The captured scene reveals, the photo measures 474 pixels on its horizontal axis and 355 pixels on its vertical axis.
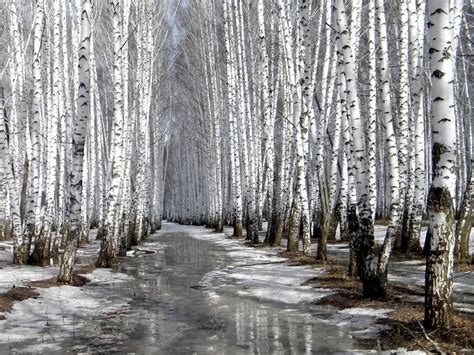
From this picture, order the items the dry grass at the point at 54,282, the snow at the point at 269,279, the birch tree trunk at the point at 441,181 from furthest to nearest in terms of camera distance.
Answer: the dry grass at the point at 54,282 → the snow at the point at 269,279 → the birch tree trunk at the point at 441,181

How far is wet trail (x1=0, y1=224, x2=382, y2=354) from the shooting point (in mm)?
5363

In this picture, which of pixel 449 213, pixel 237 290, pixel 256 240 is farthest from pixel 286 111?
pixel 449 213

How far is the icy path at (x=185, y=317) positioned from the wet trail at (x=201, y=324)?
0.01 metres

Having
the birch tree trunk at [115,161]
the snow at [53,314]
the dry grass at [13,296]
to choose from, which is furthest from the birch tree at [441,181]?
the birch tree trunk at [115,161]

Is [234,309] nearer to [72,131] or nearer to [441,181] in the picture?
[441,181]

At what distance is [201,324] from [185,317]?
0.56m

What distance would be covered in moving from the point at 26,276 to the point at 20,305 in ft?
11.1

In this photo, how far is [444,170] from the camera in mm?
5402

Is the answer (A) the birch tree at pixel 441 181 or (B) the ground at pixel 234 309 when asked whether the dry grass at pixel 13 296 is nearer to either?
(B) the ground at pixel 234 309

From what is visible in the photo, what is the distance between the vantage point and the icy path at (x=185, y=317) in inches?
215

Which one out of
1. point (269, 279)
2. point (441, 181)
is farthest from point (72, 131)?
point (441, 181)

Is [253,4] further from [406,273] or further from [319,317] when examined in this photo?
[319,317]

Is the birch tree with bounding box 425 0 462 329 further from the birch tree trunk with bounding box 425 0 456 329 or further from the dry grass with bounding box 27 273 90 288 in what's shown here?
the dry grass with bounding box 27 273 90 288

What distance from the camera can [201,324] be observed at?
21.6 feet
